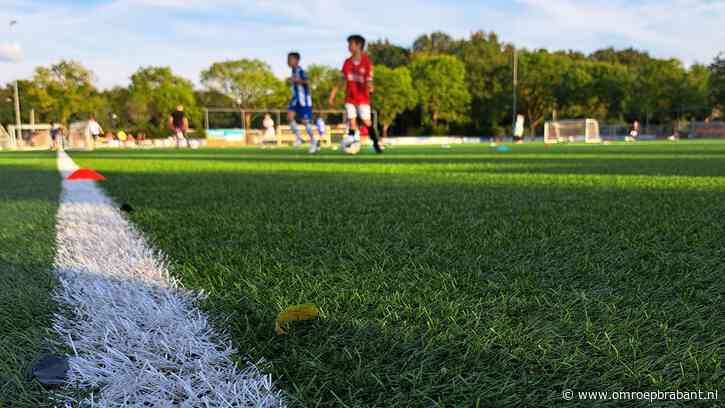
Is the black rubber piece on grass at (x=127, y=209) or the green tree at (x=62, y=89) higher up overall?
the green tree at (x=62, y=89)

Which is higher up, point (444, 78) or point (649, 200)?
point (444, 78)

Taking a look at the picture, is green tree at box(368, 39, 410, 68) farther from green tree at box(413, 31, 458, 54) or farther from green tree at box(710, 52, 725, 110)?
green tree at box(710, 52, 725, 110)

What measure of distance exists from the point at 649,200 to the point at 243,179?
3430mm

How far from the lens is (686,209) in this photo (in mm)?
2545

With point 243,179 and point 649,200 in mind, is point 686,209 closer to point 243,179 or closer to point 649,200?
point 649,200

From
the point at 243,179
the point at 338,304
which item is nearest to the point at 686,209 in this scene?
the point at 338,304

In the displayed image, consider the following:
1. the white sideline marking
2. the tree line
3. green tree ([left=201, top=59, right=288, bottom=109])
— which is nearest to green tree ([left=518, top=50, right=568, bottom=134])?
the tree line

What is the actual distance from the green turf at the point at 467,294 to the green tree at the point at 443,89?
5330 cm

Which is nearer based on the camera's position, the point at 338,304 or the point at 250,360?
the point at 250,360

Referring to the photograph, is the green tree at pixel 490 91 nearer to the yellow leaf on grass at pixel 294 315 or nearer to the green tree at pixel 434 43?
Result: the green tree at pixel 434 43

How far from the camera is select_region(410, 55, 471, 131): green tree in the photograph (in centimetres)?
5419

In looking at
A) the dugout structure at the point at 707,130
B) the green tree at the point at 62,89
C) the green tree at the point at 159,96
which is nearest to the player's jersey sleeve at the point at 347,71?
the green tree at the point at 62,89

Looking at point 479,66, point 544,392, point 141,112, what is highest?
point 479,66

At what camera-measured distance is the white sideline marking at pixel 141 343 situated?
84 cm
